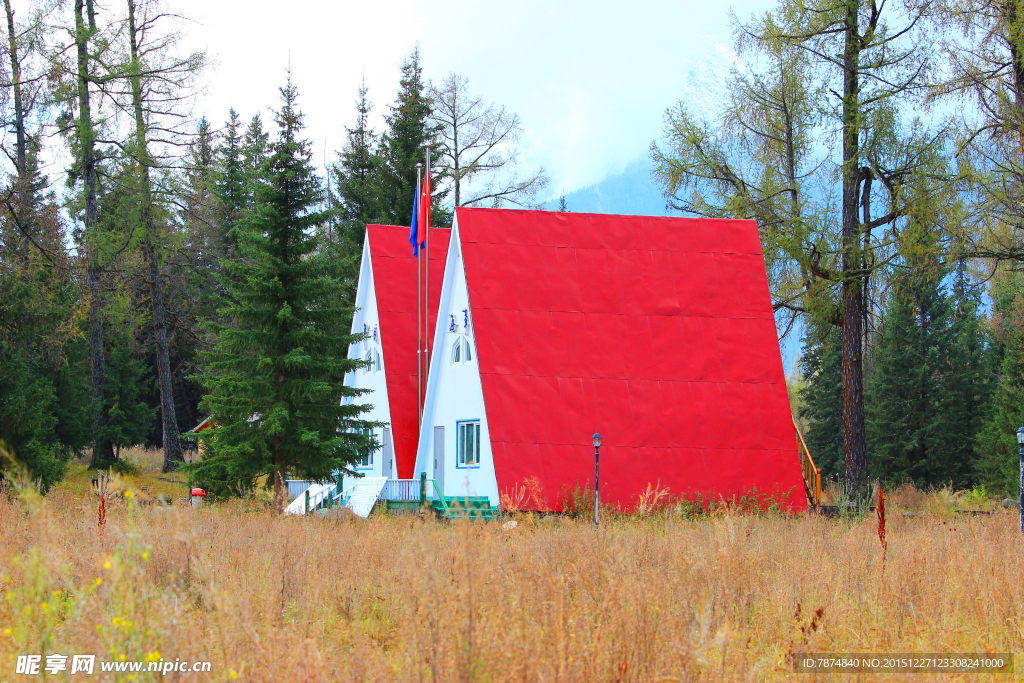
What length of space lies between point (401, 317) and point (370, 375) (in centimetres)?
396

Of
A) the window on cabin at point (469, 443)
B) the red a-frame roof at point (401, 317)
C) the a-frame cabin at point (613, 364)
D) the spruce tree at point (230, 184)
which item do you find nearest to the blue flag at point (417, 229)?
the a-frame cabin at point (613, 364)

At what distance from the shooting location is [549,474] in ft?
64.2

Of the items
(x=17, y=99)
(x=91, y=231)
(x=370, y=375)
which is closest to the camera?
(x=17, y=99)

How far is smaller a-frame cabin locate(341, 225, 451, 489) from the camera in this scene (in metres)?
26.8

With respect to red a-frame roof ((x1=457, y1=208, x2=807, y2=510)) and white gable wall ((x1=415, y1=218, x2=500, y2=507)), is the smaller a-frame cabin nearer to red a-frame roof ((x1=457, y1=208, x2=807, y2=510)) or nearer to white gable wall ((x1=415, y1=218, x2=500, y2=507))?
white gable wall ((x1=415, y1=218, x2=500, y2=507))

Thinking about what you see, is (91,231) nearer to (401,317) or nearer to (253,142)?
(401,317)

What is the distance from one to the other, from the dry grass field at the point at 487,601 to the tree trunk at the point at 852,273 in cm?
1368

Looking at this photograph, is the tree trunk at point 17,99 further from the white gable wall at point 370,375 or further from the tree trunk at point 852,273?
the tree trunk at point 852,273

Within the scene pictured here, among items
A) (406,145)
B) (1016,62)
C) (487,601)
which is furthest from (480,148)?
(487,601)

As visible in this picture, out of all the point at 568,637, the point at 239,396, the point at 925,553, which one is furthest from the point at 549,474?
the point at 568,637

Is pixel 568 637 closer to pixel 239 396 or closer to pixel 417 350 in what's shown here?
pixel 239 396

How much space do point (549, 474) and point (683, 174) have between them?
1156 cm

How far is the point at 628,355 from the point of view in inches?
839

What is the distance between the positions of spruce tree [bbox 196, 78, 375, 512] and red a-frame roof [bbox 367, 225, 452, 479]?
5.97m
